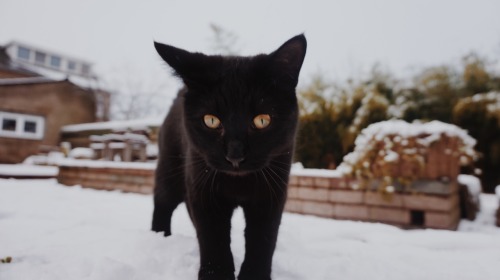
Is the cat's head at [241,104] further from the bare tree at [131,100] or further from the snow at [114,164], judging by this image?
the bare tree at [131,100]

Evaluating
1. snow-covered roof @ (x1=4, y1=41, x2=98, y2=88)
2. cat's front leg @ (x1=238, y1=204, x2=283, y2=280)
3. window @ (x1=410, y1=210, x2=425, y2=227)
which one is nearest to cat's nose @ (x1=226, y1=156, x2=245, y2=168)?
cat's front leg @ (x1=238, y1=204, x2=283, y2=280)

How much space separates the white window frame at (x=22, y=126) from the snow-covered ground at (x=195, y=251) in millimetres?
11174

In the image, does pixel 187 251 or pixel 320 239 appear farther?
pixel 320 239

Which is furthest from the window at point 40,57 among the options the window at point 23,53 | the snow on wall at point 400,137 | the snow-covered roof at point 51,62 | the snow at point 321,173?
the snow on wall at point 400,137

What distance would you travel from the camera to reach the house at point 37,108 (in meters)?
11.6

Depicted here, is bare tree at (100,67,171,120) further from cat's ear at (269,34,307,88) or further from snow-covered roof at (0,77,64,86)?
cat's ear at (269,34,307,88)

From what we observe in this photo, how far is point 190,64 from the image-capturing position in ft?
4.29

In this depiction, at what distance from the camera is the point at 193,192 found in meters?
1.38

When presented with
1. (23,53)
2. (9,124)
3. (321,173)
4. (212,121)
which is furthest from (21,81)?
(212,121)

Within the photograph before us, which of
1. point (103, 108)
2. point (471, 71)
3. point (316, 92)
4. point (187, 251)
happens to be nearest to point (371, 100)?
point (316, 92)

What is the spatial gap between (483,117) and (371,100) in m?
2.00

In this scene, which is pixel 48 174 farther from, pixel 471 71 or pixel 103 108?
pixel 103 108

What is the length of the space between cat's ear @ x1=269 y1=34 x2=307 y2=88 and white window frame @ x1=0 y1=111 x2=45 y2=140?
43.7 ft

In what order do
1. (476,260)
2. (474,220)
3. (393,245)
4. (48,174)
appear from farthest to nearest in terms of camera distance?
(48,174) < (474,220) < (393,245) < (476,260)
